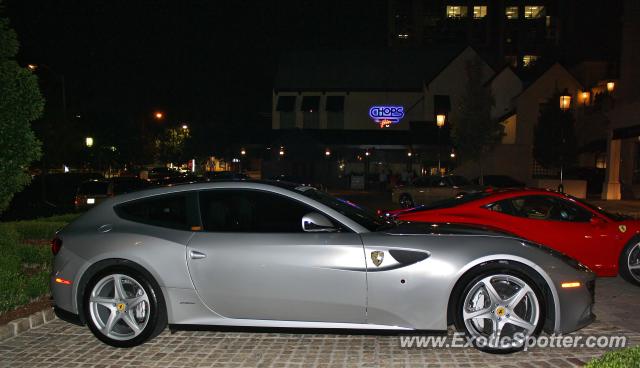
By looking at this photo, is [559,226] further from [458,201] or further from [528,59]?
[528,59]

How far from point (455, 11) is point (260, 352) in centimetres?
9769

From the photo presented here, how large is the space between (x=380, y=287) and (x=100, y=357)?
266 centimetres

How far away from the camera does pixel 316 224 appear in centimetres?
489

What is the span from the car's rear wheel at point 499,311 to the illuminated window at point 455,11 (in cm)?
9615

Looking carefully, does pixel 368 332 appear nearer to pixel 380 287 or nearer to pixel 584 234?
pixel 380 287

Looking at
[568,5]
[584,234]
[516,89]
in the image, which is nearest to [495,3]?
[568,5]

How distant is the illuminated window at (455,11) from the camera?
93.3m

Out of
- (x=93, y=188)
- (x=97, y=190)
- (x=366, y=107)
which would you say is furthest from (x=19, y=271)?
(x=366, y=107)

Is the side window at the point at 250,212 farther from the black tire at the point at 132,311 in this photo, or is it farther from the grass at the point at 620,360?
the grass at the point at 620,360

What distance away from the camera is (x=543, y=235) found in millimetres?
7738

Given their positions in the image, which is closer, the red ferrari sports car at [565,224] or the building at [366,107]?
the red ferrari sports car at [565,224]

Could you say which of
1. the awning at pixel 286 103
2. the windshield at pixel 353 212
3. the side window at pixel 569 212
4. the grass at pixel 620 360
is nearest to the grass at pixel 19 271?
the windshield at pixel 353 212

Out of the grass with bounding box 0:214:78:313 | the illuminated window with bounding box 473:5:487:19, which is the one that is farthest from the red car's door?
the illuminated window with bounding box 473:5:487:19

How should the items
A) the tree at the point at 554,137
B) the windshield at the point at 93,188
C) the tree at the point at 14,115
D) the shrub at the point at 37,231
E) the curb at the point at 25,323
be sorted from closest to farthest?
the curb at the point at 25,323, the tree at the point at 14,115, the shrub at the point at 37,231, the windshield at the point at 93,188, the tree at the point at 554,137
